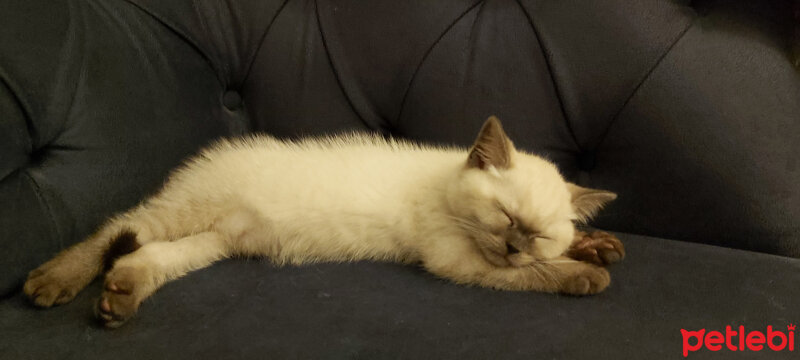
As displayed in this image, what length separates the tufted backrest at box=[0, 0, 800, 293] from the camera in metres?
1.14

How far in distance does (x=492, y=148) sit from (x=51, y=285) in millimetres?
916

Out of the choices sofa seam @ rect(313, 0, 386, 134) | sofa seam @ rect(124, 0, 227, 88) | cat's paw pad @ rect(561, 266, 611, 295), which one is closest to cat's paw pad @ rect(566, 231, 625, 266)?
cat's paw pad @ rect(561, 266, 611, 295)

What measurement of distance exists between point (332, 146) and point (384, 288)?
47 centimetres

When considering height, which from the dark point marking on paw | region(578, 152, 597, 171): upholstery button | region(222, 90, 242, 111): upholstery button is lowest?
the dark point marking on paw

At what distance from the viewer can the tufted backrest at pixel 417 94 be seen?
1136 millimetres

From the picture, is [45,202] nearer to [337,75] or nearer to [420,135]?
[337,75]

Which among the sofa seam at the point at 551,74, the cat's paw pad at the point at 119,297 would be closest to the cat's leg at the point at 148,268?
the cat's paw pad at the point at 119,297

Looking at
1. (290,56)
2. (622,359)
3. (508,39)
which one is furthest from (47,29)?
(622,359)

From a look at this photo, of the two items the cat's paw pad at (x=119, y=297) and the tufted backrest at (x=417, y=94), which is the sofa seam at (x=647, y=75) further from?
the cat's paw pad at (x=119, y=297)

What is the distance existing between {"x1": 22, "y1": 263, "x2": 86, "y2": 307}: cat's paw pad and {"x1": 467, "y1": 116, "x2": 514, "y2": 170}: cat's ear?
854 millimetres

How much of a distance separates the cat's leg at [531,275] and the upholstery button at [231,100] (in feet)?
2.59

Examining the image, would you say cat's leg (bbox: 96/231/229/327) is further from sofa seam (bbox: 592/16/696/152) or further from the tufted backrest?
sofa seam (bbox: 592/16/696/152)

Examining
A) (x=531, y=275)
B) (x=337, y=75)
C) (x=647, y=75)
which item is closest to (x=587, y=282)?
(x=531, y=275)

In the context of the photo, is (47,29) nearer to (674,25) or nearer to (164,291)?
(164,291)
